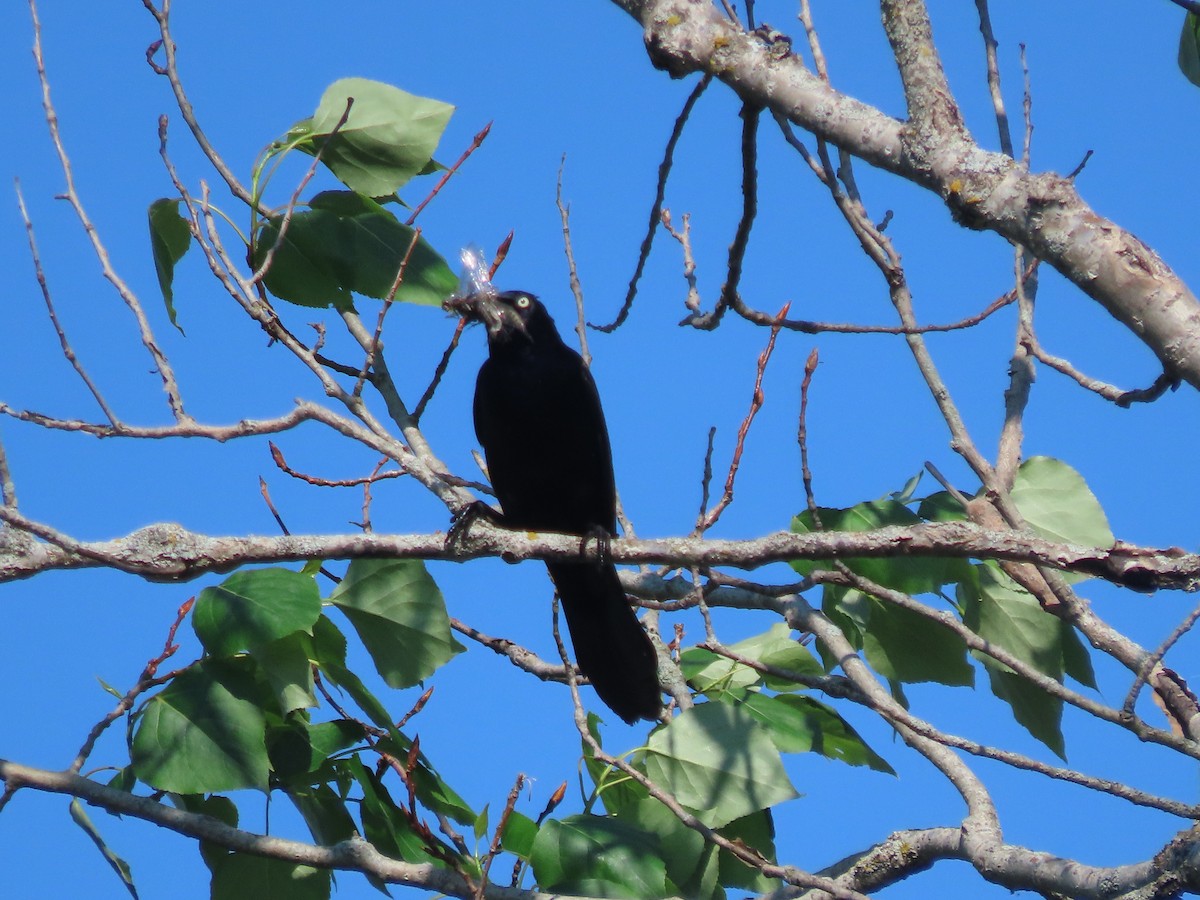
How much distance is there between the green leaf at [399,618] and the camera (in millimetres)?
3170

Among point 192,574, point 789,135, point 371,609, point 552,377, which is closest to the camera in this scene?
point 192,574

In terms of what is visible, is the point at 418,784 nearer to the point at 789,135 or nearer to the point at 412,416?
the point at 412,416

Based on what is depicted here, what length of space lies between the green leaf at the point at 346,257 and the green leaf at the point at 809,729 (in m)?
1.65

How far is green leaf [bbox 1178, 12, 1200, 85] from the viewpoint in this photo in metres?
3.09

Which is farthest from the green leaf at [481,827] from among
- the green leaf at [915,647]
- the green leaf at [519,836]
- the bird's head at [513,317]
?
the bird's head at [513,317]

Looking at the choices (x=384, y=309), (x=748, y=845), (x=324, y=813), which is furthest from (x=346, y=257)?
(x=748, y=845)

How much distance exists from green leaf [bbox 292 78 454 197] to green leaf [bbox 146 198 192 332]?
46 cm

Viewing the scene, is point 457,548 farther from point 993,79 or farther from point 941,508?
point 993,79

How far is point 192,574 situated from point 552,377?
91.0 inches

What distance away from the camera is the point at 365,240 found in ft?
12.2

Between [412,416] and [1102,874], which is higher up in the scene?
[412,416]

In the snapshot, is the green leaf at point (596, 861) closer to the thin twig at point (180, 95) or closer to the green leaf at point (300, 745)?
the green leaf at point (300, 745)

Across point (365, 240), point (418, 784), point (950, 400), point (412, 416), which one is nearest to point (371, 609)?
point (418, 784)

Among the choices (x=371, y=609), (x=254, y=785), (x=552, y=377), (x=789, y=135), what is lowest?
(x=254, y=785)
